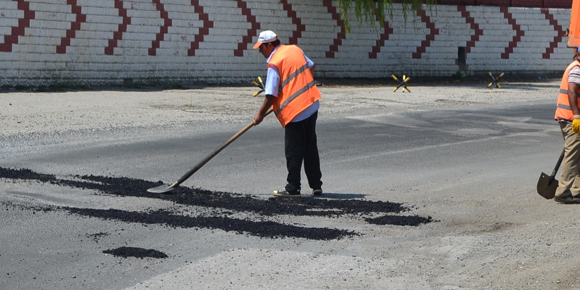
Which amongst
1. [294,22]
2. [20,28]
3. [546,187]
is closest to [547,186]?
[546,187]

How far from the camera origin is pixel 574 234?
6.48 m

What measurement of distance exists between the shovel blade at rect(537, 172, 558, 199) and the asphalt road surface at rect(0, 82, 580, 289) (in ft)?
0.26

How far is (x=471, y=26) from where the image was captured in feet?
98.8

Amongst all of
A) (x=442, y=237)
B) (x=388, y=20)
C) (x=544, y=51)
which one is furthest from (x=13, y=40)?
(x=544, y=51)

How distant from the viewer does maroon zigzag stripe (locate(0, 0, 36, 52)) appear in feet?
62.2

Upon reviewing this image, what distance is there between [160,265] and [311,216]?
2036 millimetres

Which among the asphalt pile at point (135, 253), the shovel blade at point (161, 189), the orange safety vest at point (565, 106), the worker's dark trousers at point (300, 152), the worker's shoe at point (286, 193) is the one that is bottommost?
the worker's shoe at point (286, 193)

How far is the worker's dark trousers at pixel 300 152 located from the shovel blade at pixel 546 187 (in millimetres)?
2259

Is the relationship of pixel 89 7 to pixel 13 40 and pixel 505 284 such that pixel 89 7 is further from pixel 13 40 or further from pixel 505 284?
pixel 505 284

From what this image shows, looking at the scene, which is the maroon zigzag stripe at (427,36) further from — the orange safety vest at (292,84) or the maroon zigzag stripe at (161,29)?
the orange safety vest at (292,84)

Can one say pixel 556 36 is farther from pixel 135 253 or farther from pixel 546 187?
pixel 135 253

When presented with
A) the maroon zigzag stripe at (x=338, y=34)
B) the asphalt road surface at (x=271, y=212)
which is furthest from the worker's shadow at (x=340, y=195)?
the maroon zigzag stripe at (x=338, y=34)

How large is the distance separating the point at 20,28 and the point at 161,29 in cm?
413

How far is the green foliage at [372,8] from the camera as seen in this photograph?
25703 mm
